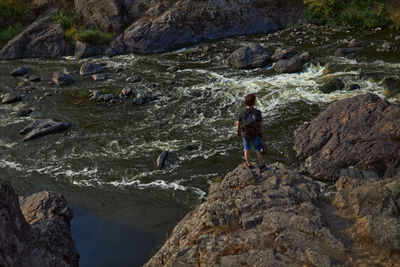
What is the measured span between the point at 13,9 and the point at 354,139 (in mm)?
41800

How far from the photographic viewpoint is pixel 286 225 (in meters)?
7.88

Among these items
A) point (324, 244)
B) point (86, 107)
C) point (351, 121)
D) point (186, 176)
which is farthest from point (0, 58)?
point (324, 244)

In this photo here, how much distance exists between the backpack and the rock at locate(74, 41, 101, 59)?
27.1 meters

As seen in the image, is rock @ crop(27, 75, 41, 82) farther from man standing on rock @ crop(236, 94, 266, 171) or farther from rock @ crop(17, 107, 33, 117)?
man standing on rock @ crop(236, 94, 266, 171)

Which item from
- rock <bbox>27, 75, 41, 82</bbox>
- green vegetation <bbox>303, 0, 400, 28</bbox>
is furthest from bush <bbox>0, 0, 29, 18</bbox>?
green vegetation <bbox>303, 0, 400, 28</bbox>

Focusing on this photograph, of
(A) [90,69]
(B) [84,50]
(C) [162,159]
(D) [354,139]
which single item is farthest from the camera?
(B) [84,50]

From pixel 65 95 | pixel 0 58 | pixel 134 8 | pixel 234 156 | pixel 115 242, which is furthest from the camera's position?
pixel 134 8

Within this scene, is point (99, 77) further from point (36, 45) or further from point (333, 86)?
point (333, 86)

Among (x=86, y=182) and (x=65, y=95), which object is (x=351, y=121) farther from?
(x=65, y=95)

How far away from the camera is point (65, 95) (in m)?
24.4

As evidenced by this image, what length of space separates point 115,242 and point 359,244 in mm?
7415

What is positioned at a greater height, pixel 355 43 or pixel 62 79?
pixel 62 79

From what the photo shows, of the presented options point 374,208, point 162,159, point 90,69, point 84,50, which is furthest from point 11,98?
point 374,208

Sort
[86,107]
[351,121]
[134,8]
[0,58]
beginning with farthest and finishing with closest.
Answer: [134,8] → [0,58] → [86,107] → [351,121]
